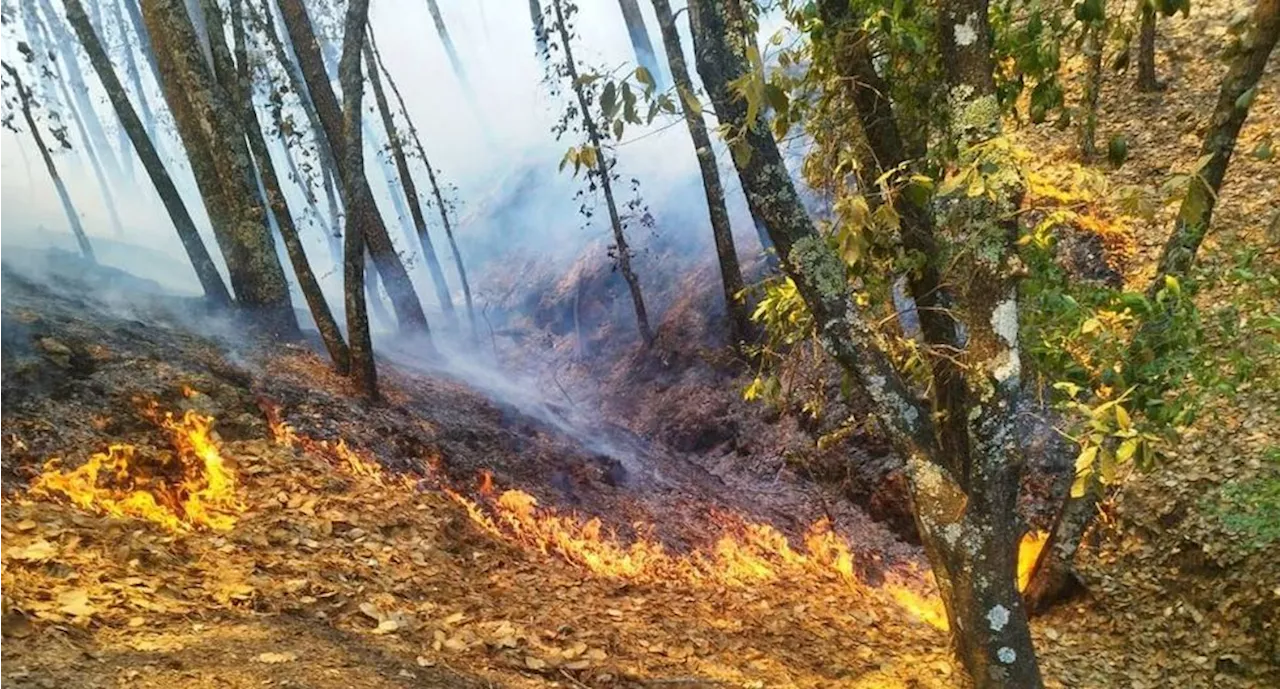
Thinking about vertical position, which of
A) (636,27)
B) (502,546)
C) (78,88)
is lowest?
(502,546)

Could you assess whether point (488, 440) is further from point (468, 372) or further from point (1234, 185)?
point (1234, 185)

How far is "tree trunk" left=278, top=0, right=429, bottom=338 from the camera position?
8.50 m

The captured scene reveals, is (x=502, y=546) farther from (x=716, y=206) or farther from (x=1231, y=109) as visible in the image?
(x=716, y=206)

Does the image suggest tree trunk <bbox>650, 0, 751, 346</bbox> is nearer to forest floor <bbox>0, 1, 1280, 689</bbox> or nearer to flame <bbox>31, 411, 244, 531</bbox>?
forest floor <bbox>0, 1, 1280, 689</bbox>

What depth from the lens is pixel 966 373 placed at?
3.94m

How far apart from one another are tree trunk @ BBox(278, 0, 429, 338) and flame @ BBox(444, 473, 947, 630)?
3102mm

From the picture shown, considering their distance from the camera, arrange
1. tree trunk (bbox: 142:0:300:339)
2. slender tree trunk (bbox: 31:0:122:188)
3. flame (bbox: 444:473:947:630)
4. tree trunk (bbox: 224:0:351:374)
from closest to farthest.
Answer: flame (bbox: 444:473:947:630), tree trunk (bbox: 142:0:300:339), tree trunk (bbox: 224:0:351:374), slender tree trunk (bbox: 31:0:122:188)

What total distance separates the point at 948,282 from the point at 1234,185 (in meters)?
7.73

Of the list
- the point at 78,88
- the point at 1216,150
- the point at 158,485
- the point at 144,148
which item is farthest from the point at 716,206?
the point at 78,88

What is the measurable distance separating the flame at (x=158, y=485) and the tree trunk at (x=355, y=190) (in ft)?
8.01

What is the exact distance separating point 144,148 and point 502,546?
9516 mm

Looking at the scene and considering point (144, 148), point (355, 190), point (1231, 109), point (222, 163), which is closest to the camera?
point (1231, 109)

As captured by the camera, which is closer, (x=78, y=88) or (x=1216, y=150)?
(x=1216, y=150)

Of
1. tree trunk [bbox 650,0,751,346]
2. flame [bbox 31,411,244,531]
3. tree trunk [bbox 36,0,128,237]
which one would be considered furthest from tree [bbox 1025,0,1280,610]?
tree trunk [bbox 36,0,128,237]
